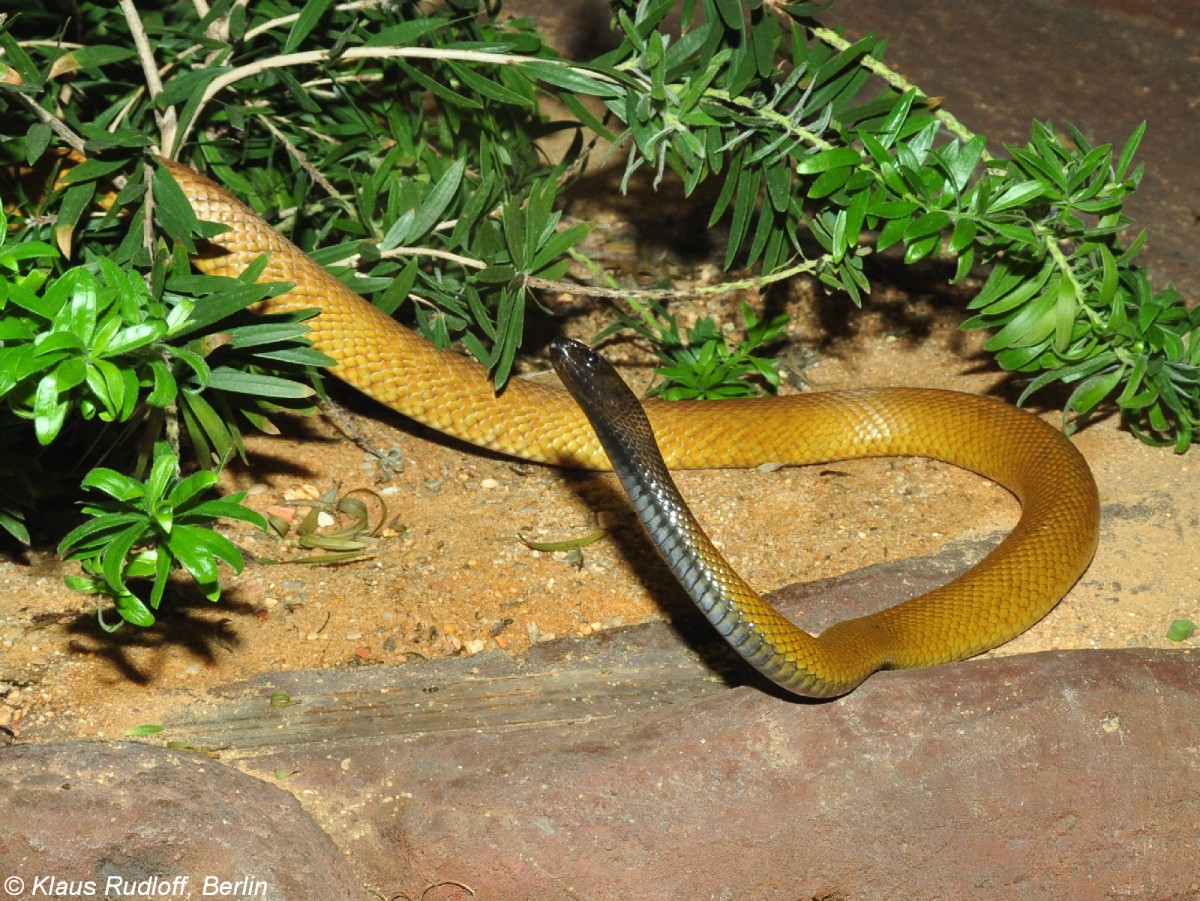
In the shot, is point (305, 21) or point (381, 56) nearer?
point (381, 56)

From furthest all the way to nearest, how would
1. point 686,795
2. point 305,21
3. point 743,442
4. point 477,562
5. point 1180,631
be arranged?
point 743,442 < point 305,21 < point 477,562 < point 1180,631 < point 686,795

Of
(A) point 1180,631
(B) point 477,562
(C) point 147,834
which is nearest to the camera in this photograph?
(C) point 147,834

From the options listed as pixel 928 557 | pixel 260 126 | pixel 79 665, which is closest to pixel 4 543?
pixel 79 665

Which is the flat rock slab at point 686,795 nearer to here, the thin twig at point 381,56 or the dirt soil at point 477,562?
the dirt soil at point 477,562

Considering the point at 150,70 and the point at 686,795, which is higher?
the point at 150,70

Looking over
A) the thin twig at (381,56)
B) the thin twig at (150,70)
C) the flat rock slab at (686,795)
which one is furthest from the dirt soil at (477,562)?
the thin twig at (381,56)

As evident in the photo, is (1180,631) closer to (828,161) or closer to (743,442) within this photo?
(743,442)

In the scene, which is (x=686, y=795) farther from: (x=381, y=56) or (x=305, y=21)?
(x=305, y=21)

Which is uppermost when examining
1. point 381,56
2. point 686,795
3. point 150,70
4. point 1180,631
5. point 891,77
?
point 891,77

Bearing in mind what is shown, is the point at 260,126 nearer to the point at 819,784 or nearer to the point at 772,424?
the point at 772,424

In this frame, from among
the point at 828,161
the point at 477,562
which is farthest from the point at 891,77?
the point at 477,562
